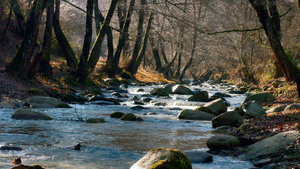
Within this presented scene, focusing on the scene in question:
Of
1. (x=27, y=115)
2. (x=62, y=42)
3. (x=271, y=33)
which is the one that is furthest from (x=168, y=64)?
(x=27, y=115)

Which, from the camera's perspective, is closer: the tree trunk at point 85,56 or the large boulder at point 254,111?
the large boulder at point 254,111

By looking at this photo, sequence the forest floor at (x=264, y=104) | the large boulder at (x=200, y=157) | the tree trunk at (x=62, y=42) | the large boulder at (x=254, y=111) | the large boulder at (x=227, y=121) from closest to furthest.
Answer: the large boulder at (x=200, y=157), the forest floor at (x=264, y=104), the large boulder at (x=227, y=121), the large boulder at (x=254, y=111), the tree trunk at (x=62, y=42)

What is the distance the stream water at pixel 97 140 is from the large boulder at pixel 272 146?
0.32 m

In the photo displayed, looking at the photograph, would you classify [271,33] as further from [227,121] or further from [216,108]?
[227,121]

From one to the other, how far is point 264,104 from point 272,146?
24.2ft

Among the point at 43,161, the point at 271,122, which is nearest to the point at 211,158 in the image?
the point at 43,161

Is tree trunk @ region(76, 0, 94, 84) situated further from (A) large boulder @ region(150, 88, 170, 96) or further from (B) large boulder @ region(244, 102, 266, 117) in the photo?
(B) large boulder @ region(244, 102, 266, 117)

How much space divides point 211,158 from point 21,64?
9.98 meters

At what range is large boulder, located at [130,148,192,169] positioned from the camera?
3840mm

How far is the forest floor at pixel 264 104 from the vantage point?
6184mm

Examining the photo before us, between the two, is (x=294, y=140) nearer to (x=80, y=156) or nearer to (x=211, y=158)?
(x=211, y=158)

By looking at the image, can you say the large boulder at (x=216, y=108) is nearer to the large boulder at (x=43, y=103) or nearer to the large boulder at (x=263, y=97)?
the large boulder at (x=263, y=97)

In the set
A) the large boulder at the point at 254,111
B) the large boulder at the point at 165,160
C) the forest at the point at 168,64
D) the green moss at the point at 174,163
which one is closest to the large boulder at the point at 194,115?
the forest at the point at 168,64

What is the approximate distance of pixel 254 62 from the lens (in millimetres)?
25047
